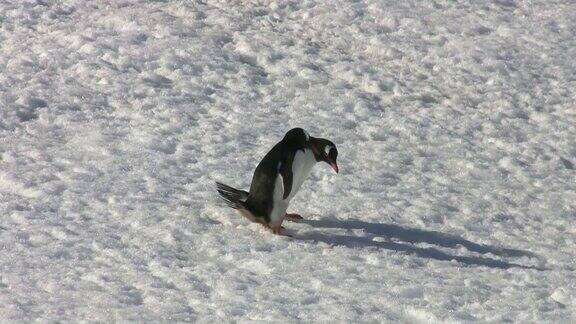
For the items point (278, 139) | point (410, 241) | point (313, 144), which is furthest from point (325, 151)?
point (278, 139)

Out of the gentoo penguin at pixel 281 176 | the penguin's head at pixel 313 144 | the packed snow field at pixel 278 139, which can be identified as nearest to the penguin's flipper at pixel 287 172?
the gentoo penguin at pixel 281 176

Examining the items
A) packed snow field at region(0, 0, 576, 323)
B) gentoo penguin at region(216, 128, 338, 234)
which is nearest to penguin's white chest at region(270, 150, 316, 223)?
gentoo penguin at region(216, 128, 338, 234)

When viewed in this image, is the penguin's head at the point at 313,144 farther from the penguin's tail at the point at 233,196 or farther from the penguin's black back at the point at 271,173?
the penguin's tail at the point at 233,196

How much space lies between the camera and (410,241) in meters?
6.54

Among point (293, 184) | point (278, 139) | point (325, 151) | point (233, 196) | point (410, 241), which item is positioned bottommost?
point (278, 139)

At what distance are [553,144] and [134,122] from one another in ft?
11.1

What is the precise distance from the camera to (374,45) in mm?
9711

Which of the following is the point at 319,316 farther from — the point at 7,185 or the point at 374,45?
the point at 374,45

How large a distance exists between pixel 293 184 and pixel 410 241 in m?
0.85

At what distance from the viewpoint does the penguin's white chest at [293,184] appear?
6.34 meters

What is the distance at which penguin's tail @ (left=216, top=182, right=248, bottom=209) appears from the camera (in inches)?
256

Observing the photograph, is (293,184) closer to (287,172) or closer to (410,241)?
(287,172)

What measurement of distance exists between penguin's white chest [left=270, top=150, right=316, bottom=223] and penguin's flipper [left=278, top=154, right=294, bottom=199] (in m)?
0.03

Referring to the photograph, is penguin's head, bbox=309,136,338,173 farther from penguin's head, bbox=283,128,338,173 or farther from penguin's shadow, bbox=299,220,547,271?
penguin's shadow, bbox=299,220,547,271
